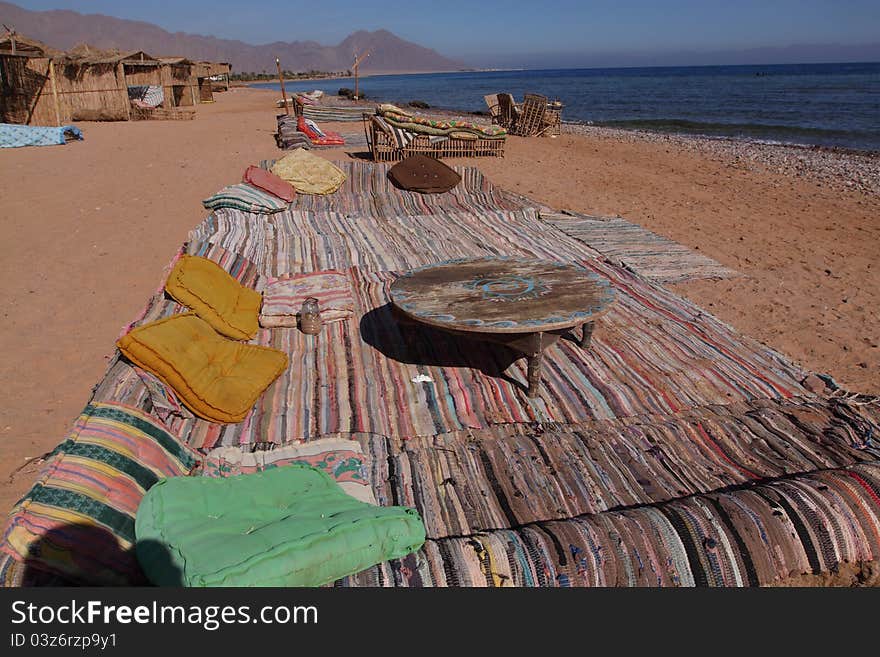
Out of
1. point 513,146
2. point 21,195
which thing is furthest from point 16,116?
point 513,146

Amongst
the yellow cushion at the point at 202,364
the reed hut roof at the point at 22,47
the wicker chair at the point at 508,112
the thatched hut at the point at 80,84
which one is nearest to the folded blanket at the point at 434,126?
the wicker chair at the point at 508,112

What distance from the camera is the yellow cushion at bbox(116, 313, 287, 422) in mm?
3201

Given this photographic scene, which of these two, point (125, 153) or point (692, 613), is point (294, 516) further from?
point (125, 153)

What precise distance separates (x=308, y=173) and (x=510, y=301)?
6.24m

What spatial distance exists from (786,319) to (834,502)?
3.37 meters

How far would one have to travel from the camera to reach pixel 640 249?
6863 millimetres

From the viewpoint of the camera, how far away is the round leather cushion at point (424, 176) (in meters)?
9.20

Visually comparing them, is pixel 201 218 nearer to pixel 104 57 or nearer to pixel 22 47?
pixel 22 47

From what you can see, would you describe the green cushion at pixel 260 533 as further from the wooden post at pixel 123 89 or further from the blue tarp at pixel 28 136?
the wooden post at pixel 123 89

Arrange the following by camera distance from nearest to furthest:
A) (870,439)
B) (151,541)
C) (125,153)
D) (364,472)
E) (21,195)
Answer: (151,541), (364,472), (870,439), (21,195), (125,153)

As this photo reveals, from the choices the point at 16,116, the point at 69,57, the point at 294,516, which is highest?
the point at 69,57

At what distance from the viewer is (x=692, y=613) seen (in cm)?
190

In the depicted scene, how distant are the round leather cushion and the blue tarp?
11.6m

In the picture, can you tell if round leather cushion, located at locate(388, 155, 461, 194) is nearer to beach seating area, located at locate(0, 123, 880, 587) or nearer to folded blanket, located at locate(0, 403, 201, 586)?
beach seating area, located at locate(0, 123, 880, 587)
